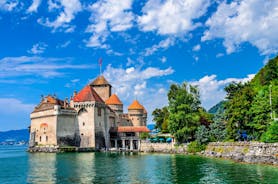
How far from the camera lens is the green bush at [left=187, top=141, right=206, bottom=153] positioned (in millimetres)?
49034

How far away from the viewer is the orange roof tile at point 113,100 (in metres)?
83.1

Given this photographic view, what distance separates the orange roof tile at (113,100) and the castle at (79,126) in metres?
9.29

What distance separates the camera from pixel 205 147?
4850 centimetres

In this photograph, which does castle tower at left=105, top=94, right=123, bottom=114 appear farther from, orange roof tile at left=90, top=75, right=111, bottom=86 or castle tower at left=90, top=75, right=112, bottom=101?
orange roof tile at left=90, top=75, right=111, bottom=86

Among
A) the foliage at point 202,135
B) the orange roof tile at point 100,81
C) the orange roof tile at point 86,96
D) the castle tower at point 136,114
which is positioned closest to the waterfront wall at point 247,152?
the foliage at point 202,135

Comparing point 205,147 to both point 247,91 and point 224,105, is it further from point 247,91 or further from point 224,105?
point 247,91

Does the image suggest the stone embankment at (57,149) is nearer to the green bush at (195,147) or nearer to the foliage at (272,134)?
the green bush at (195,147)

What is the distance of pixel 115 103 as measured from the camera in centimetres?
8306

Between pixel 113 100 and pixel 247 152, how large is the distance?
4970cm

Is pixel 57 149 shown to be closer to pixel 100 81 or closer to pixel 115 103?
pixel 115 103

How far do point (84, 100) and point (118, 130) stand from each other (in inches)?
401

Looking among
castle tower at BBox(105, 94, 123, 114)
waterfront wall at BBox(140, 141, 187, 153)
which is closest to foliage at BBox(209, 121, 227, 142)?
waterfront wall at BBox(140, 141, 187, 153)

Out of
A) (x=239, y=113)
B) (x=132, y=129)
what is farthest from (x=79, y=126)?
(x=239, y=113)

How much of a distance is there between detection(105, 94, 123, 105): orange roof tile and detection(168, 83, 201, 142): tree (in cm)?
3064
